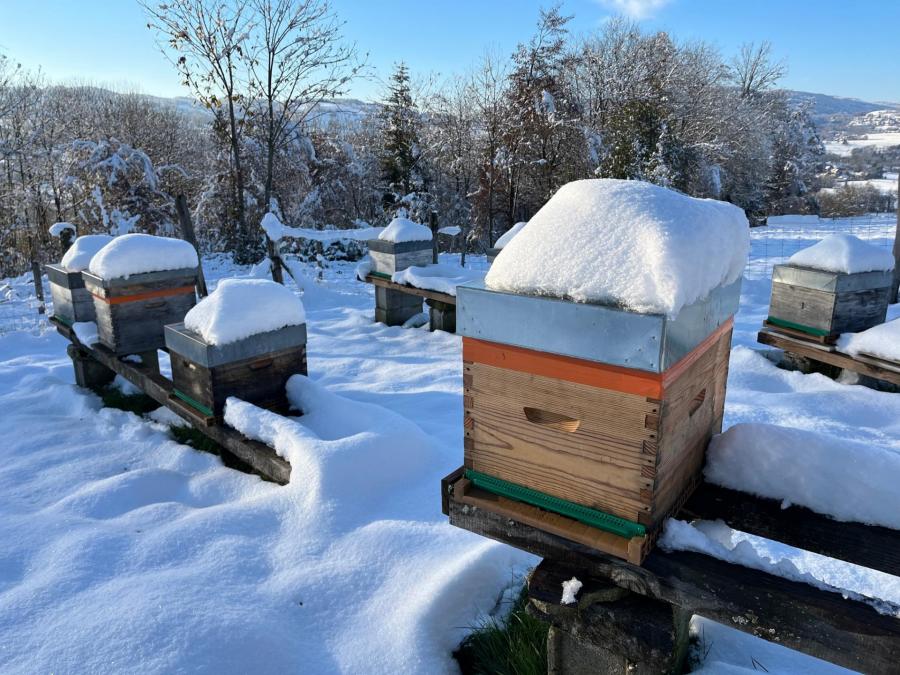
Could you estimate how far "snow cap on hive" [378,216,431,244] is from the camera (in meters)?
7.13

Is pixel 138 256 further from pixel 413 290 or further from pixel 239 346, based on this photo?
pixel 413 290

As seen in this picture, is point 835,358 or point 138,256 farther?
point 835,358

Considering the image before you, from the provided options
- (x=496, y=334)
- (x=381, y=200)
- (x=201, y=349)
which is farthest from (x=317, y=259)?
(x=496, y=334)

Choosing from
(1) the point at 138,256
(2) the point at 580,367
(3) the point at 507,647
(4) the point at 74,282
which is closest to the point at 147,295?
(1) the point at 138,256

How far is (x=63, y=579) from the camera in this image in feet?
7.50

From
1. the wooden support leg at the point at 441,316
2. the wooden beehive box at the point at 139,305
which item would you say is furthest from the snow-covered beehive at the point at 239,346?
the wooden support leg at the point at 441,316

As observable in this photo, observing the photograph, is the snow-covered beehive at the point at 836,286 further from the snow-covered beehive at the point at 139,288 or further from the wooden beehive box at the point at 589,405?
the snow-covered beehive at the point at 139,288

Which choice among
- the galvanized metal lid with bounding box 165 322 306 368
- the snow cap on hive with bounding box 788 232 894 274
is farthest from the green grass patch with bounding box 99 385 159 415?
the snow cap on hive with bounding box 788 232 894 274

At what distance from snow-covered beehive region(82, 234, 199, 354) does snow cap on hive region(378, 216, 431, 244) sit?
285cm

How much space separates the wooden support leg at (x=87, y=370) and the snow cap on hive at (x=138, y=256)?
3.23 feet

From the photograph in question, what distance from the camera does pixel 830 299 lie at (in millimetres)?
4723

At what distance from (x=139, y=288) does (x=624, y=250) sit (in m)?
4.17

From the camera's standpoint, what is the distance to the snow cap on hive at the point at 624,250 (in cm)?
131

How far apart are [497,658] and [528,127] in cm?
1559
